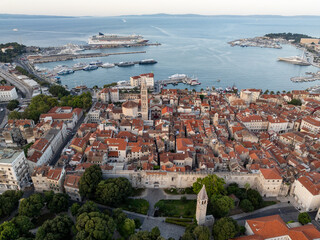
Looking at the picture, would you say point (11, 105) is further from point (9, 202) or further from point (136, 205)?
point (136, 205)

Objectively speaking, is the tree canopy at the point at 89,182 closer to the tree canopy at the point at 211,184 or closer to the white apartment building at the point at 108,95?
the tree canopy at the point at 211,184

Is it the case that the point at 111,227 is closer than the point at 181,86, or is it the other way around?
the point at 111,227

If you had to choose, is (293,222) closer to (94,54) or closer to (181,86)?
(181,86)

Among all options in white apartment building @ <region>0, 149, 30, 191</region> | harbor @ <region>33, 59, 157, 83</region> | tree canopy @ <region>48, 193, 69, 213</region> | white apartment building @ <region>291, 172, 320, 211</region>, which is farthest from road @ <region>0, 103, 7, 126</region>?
white apartment building @ <region>291, 172, 320, 211</region>

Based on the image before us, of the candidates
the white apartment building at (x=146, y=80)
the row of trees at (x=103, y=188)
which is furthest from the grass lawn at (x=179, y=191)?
the white apartment building at (x=146, y=80)

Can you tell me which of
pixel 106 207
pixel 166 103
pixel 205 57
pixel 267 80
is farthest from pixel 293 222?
pixel 205 57

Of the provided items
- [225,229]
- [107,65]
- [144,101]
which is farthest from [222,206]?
[107,65]
